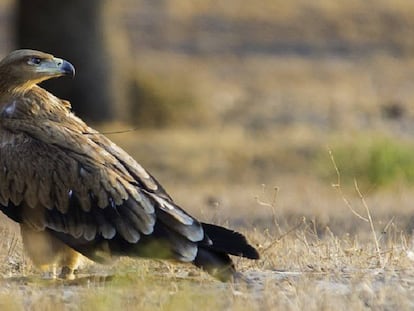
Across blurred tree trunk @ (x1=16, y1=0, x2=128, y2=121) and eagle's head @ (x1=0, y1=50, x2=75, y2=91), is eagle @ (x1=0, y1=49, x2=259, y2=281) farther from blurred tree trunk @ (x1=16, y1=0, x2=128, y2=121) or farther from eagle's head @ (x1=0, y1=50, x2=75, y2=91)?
blurred tree trunk @ (x1=16, y1=0, x2=128, y2=121)

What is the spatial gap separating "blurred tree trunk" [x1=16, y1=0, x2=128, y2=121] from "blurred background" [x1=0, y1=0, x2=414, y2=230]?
0.04 ft

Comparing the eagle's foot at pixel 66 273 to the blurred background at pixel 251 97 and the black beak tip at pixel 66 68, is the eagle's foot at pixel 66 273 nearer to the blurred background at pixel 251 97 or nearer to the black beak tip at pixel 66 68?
the black beak tip at pixel 66 68

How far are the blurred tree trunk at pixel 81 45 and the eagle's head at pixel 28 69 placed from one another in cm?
996

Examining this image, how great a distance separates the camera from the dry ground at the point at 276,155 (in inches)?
278

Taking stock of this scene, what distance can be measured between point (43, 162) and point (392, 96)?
1625 centimetres

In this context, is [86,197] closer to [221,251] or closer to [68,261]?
[68,261]

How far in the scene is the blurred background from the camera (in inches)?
613

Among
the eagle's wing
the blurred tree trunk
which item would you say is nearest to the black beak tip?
the eagle's wing

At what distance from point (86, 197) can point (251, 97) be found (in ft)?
50.9

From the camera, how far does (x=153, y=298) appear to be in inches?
268

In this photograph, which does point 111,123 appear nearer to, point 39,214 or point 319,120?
point 319,120

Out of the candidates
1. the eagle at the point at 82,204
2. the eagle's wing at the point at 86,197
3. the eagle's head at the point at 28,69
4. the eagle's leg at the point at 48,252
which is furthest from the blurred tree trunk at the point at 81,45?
the eagle's leg at the point at 48,252

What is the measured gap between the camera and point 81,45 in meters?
18.4

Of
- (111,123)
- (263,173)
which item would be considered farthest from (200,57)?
(263,173)
